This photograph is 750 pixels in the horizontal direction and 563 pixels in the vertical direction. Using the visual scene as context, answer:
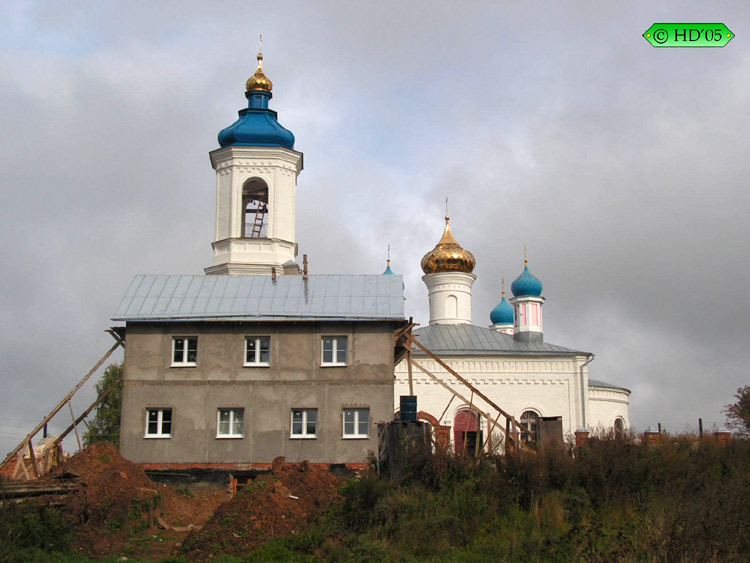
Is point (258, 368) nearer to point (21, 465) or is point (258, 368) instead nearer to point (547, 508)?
point (21, 465)

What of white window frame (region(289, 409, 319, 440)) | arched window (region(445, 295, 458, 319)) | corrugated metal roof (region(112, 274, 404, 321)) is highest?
arched window (region(445, 295, 458, 319))

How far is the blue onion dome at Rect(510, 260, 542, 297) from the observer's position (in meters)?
46.4

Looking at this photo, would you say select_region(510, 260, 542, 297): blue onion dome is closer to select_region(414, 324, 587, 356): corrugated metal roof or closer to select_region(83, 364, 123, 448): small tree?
select_region(414, 324, 587, 356): corrugated metal roof

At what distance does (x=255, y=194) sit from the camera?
39000 mm

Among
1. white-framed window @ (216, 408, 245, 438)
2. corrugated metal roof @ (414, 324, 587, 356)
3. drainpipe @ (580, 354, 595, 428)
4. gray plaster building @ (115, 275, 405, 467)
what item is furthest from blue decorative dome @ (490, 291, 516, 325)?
white-framed window @ (216, 408, 245, 438)

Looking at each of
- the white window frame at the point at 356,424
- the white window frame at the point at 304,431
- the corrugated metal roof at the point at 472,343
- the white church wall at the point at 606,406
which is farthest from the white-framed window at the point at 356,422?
the white church wall at the point at 606,406

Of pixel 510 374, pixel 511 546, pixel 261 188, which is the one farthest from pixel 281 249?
pixel 511 546

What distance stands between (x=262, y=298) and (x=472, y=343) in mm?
16047

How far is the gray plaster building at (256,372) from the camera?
24.9 meters

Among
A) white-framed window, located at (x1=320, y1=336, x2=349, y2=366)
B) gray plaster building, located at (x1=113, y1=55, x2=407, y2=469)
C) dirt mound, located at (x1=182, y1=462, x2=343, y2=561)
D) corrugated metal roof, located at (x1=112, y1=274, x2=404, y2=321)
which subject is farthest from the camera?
corrugated metal roof, located at (x1=112, y1=274, x2=404, y2=321)

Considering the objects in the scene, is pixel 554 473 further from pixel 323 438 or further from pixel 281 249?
pixel 281 249

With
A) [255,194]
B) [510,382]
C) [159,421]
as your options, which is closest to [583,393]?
[510,382]

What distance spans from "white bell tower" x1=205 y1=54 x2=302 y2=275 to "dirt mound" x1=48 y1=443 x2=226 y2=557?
15.1m

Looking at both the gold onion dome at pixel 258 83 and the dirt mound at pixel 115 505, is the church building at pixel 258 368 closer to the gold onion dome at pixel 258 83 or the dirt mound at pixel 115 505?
the dirt mound at pixel 115 505
